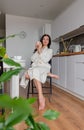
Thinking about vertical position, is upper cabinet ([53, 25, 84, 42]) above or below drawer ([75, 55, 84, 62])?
above

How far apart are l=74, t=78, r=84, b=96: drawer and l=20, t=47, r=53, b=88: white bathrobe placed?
66cm

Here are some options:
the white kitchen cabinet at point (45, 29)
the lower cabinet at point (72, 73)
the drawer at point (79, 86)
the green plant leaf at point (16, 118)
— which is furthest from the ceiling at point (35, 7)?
the green plant leaf at point (16, 118)

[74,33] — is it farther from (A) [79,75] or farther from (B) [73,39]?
(A) [79,75]

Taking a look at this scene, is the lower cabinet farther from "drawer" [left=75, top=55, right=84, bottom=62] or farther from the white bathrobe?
the white bathrobe

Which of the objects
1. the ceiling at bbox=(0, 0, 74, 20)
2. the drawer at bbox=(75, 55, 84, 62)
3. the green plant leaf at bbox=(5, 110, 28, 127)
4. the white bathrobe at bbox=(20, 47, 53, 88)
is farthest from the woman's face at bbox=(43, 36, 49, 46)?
the green plant leaf at bbox=(5, 110, 28, 127)

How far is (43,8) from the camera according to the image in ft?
16.0

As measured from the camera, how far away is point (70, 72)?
3.49 meters

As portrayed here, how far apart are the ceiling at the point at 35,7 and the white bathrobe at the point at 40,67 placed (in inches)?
77.8

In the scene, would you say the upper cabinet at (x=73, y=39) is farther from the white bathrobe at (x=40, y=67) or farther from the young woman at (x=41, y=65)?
the white bathrobe at (x=40, y=67)

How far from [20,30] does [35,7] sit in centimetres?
132

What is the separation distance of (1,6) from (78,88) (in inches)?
135

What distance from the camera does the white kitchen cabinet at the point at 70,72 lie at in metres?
3.34

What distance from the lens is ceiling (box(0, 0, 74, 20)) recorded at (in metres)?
4.37

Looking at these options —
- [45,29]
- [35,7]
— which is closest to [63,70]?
[45,29]
